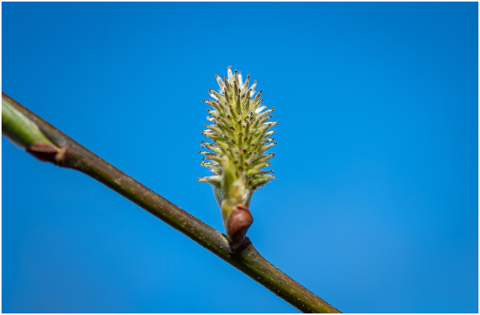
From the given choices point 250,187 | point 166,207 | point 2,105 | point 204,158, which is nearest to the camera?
point 2,105

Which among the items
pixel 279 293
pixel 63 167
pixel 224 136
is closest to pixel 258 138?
pixel 224 136

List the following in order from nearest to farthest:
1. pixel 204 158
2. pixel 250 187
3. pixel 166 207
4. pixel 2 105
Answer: pixel 2 105 < pixel 166 207 < pixel 250 187 < pixel 204 158

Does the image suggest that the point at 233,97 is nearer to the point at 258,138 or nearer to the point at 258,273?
the point at 258,138

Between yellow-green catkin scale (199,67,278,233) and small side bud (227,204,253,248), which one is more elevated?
yellow-green catkin scale (199,67,278,233)

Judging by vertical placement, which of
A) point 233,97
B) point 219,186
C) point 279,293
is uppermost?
point 233,97

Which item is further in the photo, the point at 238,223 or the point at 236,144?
the point at 236,144
